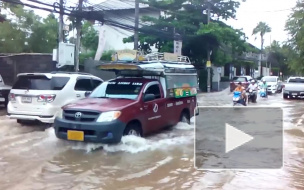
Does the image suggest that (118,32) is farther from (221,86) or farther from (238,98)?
(238,98)

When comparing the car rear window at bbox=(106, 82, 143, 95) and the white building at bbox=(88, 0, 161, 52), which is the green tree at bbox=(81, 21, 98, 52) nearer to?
the white building at bbox=(88, 0, 161, 52)

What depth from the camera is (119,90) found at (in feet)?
29.2

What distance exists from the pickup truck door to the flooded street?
1.18 feet

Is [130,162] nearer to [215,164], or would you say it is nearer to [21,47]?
[215,164]

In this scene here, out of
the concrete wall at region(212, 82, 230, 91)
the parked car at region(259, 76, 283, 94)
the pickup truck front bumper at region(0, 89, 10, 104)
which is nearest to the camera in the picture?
the pickup truck front bumper at region(0, 89, 10, 104)

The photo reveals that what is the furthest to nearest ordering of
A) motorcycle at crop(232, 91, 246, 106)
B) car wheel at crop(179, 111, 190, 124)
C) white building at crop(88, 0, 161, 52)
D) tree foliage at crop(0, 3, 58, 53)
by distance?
white building at crop(88, 0, 161, 52) < tree foliage at crop(0, 3, 58, 53) < motorcycle at crop(232, 91, 246, 106) < car wheel at crop(179, 111, 190, 124)

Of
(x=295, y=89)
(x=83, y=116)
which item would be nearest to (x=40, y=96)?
(x=83, y=116)

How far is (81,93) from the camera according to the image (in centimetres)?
1080

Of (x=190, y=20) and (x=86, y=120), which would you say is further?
(x=190, y=20)

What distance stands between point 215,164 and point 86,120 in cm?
264

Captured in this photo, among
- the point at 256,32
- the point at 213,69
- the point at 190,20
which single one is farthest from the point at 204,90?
the point at 256,32

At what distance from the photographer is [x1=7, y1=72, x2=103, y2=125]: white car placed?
978 cm
